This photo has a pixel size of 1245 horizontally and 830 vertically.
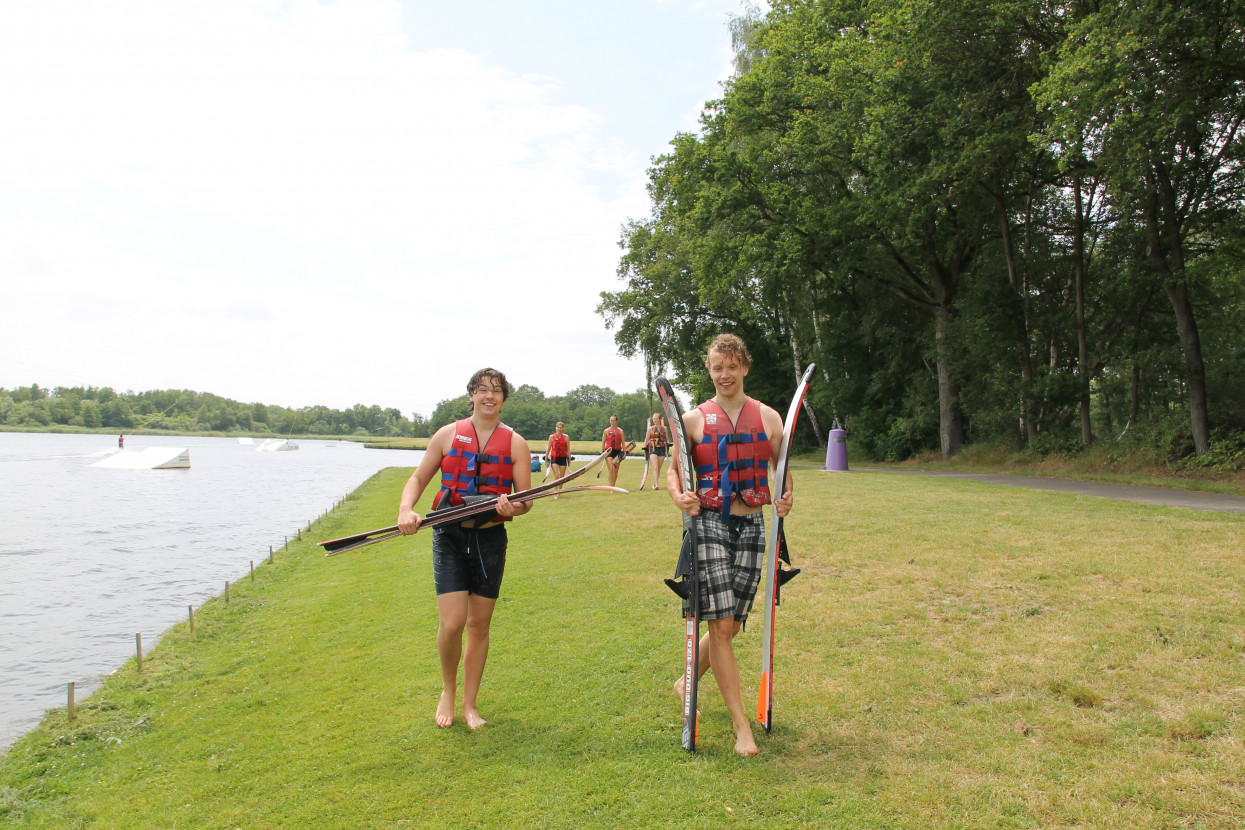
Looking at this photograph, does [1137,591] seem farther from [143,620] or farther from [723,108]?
[723,108]

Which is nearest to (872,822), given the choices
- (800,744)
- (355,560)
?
(800,744)

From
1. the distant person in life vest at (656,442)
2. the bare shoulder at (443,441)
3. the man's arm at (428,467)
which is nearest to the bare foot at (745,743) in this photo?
the man's arm at (428,467)

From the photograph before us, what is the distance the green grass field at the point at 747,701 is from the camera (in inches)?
153

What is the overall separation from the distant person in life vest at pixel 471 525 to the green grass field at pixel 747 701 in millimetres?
452

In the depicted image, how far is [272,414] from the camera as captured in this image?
193250mm

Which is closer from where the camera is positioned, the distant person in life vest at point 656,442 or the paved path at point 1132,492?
the paved path at point 1132,492

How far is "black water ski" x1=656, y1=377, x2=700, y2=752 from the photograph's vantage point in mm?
4406

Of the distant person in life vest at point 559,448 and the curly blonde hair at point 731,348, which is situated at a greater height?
the curly blonde hair at point 731,348

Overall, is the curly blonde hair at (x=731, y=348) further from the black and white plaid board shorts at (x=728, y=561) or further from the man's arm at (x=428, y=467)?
the man's arm at (x=428, y=467)

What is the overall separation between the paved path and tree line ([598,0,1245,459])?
10.9 feet

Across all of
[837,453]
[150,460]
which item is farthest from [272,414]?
A: [837,453]

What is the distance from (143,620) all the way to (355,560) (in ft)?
12.6

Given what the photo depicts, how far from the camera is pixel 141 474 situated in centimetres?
4953

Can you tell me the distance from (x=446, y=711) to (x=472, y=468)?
1.70m
